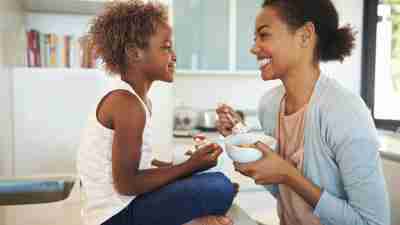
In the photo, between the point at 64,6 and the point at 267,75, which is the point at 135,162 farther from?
the point at 64,6

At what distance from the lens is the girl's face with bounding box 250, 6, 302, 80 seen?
98 centimetres

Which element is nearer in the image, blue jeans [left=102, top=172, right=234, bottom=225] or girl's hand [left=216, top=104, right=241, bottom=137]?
blue jeans [left=102, top=172, right=234, bottom=225]

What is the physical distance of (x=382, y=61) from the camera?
8.60 feet

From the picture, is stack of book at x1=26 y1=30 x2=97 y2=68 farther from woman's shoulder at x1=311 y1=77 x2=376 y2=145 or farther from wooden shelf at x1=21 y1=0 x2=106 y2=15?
woman's shoulder at x1=311 y1=77 x2=376 y2=145

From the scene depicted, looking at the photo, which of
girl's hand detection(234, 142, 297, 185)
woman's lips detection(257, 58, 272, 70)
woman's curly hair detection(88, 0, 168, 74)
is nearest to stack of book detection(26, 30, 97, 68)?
woman's curly hair detection(88, 0, 168, 74)

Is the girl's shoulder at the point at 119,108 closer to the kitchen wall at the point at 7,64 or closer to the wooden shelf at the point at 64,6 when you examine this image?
the kitchen wall at the point at 7,64

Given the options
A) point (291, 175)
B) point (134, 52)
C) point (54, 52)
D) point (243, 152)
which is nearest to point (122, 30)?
point (134, 52)

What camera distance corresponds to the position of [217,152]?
0.95 m

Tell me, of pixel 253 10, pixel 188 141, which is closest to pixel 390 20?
pixel 253 10

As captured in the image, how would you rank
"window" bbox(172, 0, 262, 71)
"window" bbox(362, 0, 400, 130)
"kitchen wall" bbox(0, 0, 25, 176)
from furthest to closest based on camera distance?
"window" bbox(172, 0, 262, 71), "window" bbox(362, 0, 400, 130), "kitchen wall" bbox(0, 0, 25, 176)

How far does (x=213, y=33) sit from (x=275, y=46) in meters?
1.64

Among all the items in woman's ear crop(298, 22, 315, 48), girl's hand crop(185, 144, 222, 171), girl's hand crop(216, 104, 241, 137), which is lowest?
girl's hand crop(185, 144, 222, 171)

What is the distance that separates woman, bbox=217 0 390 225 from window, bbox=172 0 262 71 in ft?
4.97

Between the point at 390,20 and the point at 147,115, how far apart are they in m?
2.15
